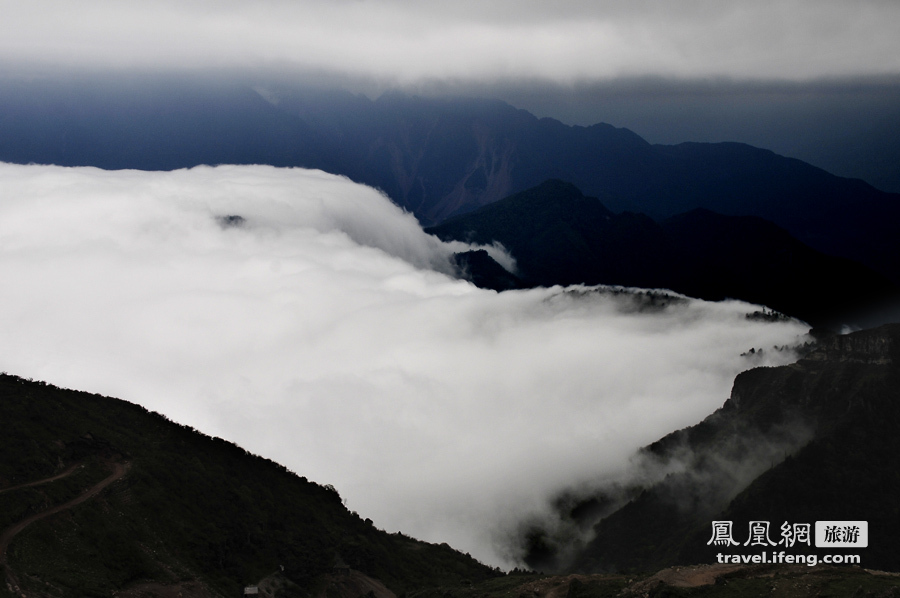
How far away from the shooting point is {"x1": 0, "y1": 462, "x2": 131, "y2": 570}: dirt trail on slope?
78.4m

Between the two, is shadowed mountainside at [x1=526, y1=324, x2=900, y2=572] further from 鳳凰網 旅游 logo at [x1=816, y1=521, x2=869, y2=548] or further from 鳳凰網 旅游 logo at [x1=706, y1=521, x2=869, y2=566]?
鳳凰網 旅游 logo at [x1=816, y1=521, x2=869, y2=548]

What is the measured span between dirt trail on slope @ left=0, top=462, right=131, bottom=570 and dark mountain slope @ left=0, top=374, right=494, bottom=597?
61 cm

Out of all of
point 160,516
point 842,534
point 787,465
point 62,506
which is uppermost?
point 787,465

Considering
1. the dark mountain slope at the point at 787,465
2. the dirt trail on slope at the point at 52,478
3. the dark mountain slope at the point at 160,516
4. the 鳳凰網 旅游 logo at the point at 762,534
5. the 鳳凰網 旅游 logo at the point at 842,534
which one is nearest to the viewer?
the dark mountain slope at the point at 160,516

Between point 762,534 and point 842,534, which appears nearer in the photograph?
point 762,534

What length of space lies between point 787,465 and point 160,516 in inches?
4316

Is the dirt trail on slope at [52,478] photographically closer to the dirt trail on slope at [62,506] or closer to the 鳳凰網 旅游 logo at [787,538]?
the dirt trail on slope at [62,506]

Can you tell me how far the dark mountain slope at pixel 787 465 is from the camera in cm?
13388

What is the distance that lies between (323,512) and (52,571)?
4793cm

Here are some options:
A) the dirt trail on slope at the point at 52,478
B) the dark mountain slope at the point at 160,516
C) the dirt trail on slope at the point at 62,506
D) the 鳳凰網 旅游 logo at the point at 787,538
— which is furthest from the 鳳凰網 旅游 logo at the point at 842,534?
the dirt trail on slope at the point at 52,478

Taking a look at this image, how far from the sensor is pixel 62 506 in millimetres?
87688

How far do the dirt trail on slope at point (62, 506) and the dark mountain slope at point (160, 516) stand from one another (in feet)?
2.00

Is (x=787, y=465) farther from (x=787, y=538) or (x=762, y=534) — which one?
(x=787, y=538)

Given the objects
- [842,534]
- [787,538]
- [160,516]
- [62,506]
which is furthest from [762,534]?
[62,506]
